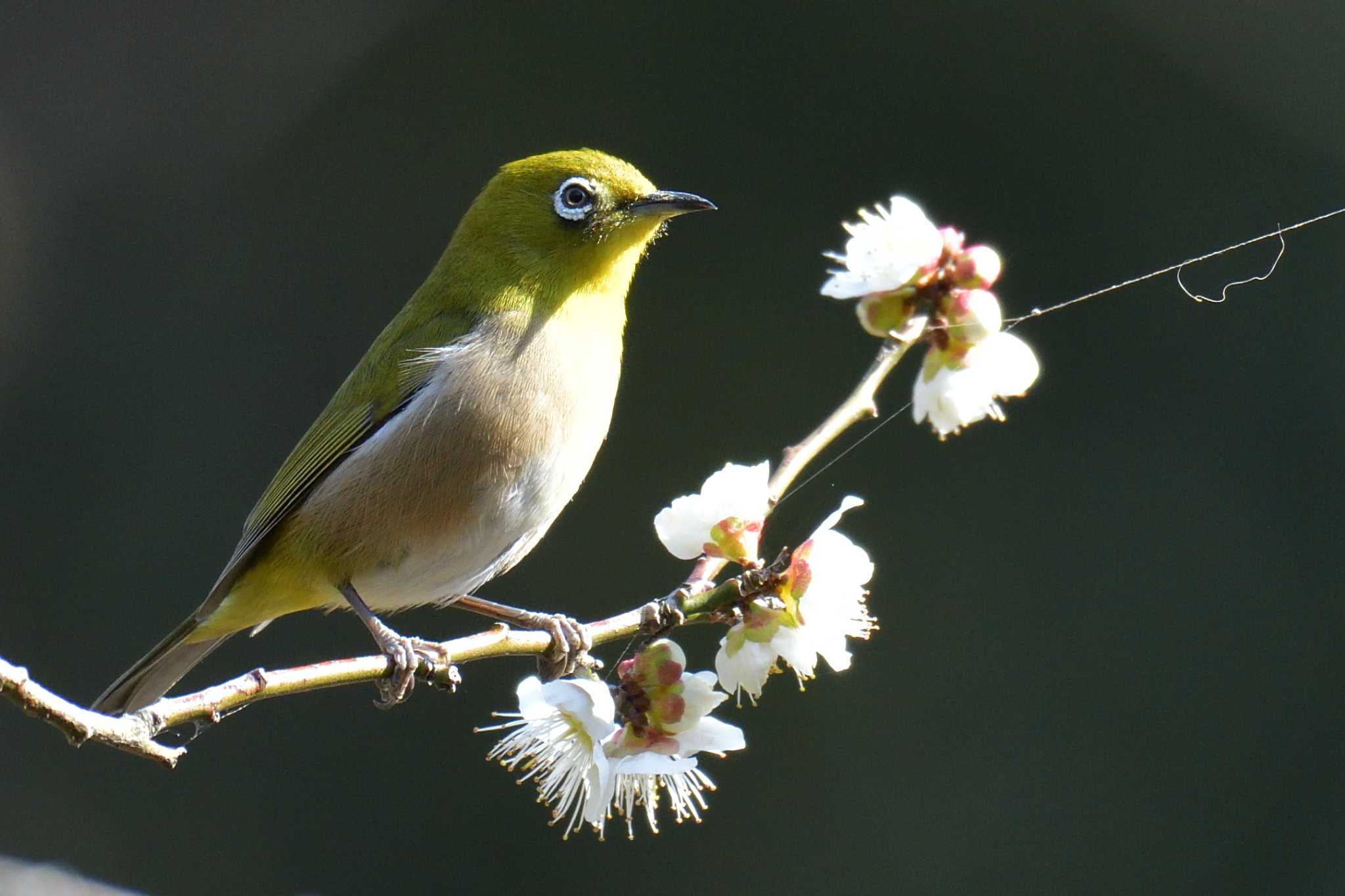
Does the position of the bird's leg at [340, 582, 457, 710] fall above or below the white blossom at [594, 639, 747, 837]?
below

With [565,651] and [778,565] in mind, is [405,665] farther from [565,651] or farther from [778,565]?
[778,565]

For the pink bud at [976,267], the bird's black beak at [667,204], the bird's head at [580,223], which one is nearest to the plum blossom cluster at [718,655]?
the pink bud at [976,267]

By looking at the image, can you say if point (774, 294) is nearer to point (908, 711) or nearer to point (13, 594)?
point (908, 711)

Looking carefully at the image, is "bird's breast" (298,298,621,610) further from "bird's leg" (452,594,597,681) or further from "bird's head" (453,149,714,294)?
"bird's leg" (452,594,597,681)

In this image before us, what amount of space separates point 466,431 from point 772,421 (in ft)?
12.0

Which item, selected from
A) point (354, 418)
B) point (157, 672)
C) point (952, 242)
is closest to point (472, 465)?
point (354, 418)

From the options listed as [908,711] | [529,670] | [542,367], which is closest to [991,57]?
[908,711]

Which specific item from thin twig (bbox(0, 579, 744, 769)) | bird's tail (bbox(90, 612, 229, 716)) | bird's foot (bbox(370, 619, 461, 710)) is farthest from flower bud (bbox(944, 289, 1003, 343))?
bird's tail (bbox(90, 612, 229, 716))

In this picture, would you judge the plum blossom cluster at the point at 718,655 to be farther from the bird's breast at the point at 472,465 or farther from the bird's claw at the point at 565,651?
the bird's breast at the point at 472,465

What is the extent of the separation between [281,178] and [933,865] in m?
4.59

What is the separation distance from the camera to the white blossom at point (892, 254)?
78.4 inches

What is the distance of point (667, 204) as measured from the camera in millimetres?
3182

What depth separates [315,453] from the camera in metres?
3.35

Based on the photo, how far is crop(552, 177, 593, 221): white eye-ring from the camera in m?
3.26
